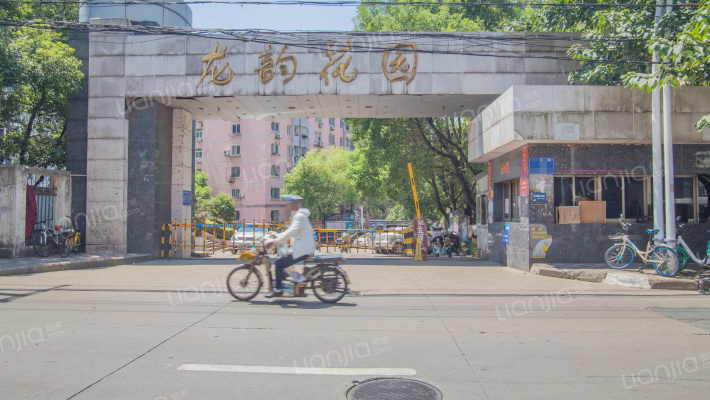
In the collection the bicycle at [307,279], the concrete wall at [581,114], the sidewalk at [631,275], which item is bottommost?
the sidewalk at [631,275]

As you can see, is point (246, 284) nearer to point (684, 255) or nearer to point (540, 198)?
point (540, 198)

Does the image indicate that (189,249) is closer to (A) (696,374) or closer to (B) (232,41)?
(B) (232,41)

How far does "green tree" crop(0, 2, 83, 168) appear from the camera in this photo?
49.0 ft

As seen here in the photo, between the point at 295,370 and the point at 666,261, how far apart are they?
10.1 meters

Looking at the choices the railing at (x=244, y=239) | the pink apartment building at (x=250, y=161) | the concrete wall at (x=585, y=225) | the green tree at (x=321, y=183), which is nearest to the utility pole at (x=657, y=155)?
the concrete wall at (x=585, y=225)

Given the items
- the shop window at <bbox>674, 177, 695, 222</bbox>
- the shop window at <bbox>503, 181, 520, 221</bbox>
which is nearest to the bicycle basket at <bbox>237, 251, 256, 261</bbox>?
the shop window at <bbox>503, 181, 520, 221</bbox>

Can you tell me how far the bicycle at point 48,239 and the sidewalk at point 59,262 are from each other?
34 centimetres

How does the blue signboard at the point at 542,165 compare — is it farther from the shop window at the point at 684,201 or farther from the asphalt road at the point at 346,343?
the asphalt road at the point at 346,343

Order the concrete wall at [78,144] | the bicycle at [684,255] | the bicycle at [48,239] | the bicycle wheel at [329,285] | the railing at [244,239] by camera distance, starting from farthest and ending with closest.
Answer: the railing at [244,239] < the concrete wall at [78,144] < the bicycle at [48,239] < the bicycle at [684,255] < the bicycle wheel at [329,285]

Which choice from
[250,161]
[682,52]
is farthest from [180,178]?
[250,161]

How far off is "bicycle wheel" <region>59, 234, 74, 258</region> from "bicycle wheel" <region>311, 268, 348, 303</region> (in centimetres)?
1093

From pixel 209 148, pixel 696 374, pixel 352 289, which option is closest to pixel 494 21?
pixel 352 289

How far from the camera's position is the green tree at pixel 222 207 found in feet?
161

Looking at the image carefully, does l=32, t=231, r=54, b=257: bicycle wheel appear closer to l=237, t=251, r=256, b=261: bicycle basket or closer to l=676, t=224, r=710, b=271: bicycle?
l=237, t=251, r=256, b=261: bicycle basket
